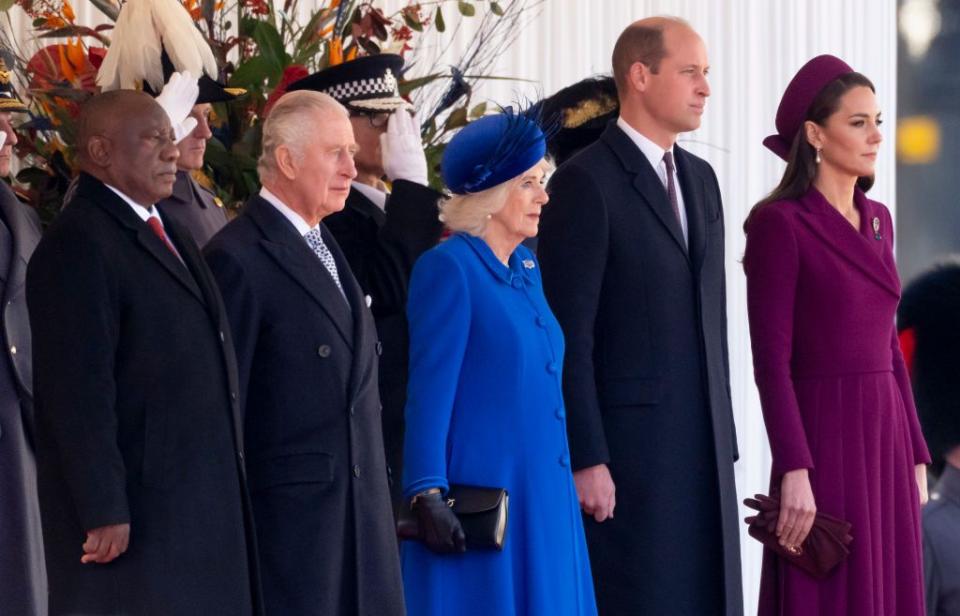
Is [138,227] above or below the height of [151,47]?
below

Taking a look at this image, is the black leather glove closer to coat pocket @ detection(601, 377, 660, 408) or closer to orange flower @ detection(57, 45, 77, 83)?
coat pocket @ detection(601, 377, 660, 408)

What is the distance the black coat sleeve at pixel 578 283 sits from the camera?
4059mm

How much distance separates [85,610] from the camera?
3.31 metres

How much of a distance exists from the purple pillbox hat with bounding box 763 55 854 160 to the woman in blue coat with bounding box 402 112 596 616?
0.88 meters

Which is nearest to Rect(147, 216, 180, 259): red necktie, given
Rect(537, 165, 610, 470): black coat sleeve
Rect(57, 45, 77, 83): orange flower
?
Rect(537, 165, 610, 470): black coat sleeve

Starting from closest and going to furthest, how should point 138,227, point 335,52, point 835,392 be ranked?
point 138,227 → point 835,392 → point 335,52

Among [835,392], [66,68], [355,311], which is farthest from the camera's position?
[66,68]

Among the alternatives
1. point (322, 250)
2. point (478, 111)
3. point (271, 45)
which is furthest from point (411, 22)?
point (322, 250)

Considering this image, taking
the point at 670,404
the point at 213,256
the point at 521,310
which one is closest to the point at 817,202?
the point at 670,404

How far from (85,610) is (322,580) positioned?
525 mm

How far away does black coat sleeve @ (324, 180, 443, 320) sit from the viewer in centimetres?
420

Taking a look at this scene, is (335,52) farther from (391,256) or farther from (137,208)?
(137,208)

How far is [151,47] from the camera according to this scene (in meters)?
4.26

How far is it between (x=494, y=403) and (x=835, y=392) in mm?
953
